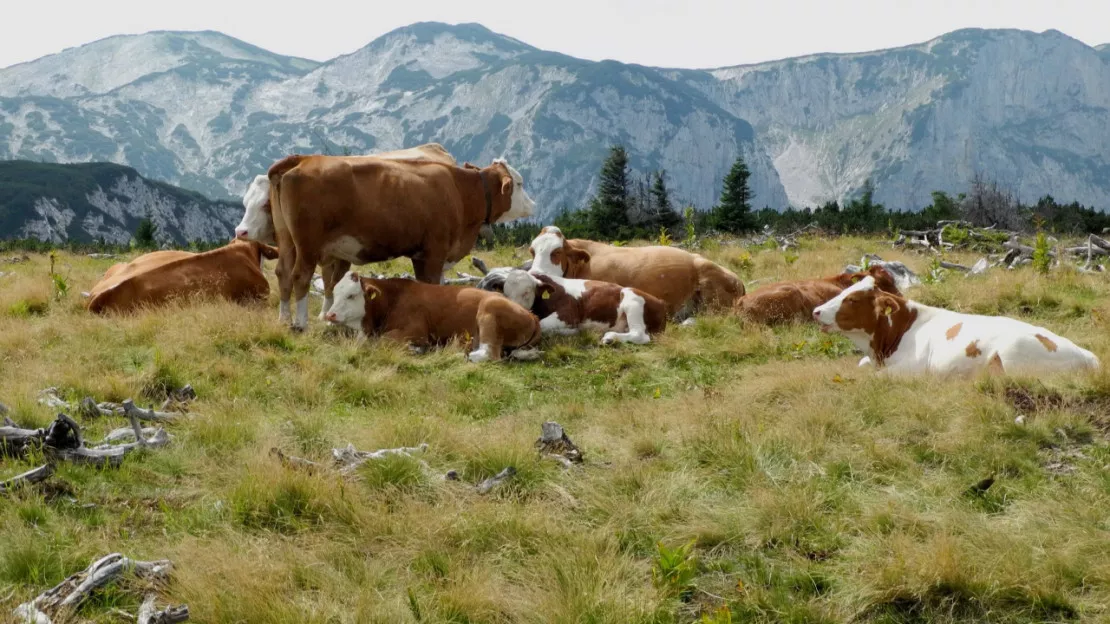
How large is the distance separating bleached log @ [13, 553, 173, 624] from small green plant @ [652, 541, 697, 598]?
2411 millimetres

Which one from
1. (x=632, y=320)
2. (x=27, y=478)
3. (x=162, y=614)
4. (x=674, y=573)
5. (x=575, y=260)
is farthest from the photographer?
(x=575, y=260)

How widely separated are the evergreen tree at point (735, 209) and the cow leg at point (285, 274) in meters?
22.6

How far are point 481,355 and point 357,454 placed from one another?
4077mm

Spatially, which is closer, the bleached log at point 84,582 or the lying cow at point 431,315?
the bleached log at point 84,582

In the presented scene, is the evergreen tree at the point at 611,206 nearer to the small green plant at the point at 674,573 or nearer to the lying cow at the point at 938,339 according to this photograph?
the lying cow at the point at 938,339

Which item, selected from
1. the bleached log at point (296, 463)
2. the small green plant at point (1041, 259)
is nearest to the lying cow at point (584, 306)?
the bleached log at point (296, 463)

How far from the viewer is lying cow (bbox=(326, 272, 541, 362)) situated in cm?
1018

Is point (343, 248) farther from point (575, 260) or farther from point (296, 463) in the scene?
point (296, 463)

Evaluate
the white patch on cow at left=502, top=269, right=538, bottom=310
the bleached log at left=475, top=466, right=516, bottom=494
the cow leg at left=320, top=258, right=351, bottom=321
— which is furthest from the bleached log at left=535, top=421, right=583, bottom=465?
the cow leg at left=320, top=258, right=351, bottom=321

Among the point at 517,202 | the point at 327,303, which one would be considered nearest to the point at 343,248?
the point at 327,303

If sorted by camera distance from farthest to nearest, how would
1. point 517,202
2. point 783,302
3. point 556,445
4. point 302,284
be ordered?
1. point 517,202
2. point 783,302
3. point 302,284
4. point 556,445

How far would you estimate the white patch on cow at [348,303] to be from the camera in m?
10.3

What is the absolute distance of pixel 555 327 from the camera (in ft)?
37.1

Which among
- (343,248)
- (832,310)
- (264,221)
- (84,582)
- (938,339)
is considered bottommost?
(84,582)
